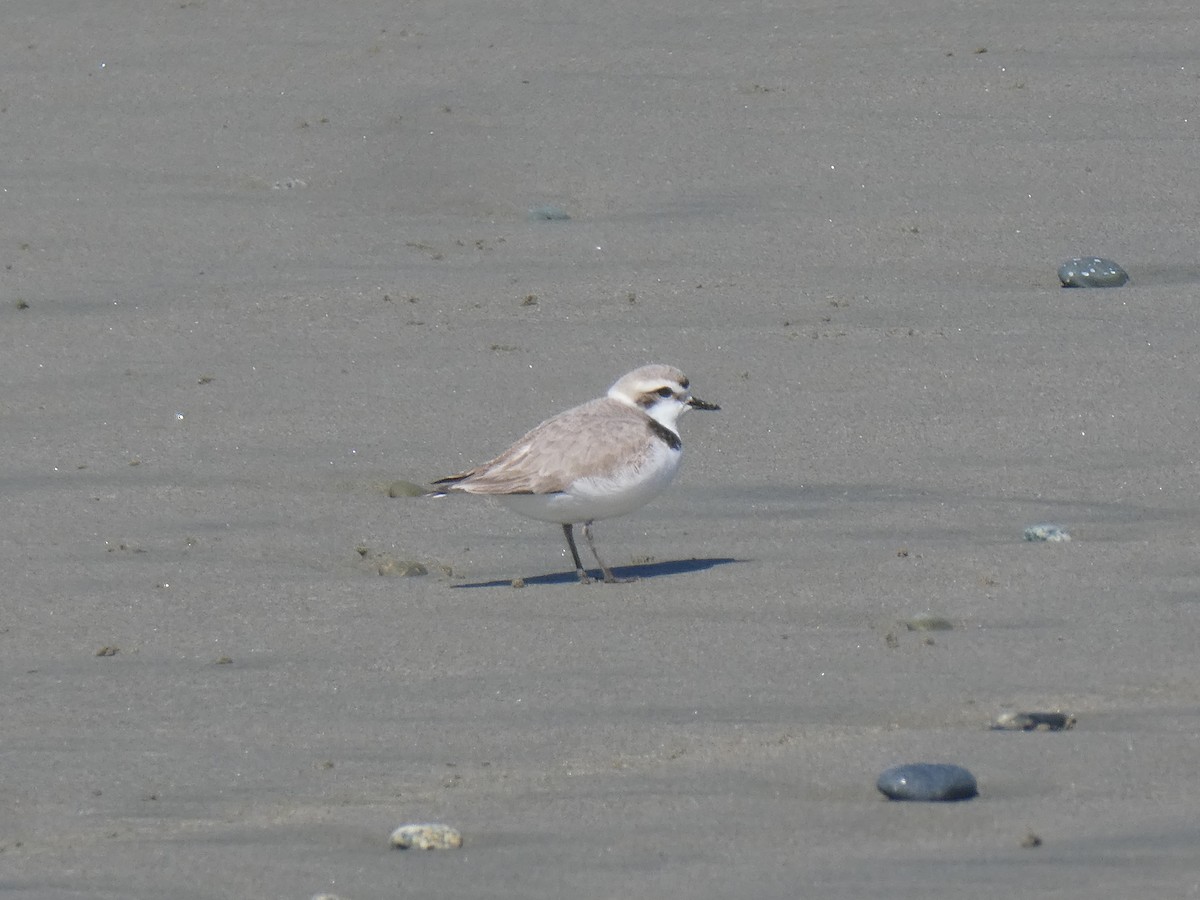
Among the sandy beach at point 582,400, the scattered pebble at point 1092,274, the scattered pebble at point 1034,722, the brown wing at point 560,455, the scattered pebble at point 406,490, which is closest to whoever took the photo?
the sandy beach at point 582,400

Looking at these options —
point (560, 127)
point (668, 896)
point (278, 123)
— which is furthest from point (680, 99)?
point (668, 896)

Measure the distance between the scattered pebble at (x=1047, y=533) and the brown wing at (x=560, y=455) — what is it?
43.7 inches

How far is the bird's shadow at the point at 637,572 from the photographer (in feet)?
18.5

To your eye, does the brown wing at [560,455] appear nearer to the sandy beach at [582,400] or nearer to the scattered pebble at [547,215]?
the sandy beach at [582,400]

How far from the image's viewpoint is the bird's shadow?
222 inches

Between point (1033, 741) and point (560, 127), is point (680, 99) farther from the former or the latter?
point (1033, 741)

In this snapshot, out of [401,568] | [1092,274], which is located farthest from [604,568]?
[1092,274]

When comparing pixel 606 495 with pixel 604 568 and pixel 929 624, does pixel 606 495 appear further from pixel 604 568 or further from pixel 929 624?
pixel 929 624

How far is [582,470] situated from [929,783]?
2.16 meters

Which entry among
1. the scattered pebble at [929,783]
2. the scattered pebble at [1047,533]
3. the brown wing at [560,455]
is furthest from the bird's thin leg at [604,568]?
the scattered pebble at [929,783]

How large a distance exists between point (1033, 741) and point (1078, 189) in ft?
14.5

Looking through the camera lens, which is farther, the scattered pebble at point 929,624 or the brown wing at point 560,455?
the brown wing at point 560,455

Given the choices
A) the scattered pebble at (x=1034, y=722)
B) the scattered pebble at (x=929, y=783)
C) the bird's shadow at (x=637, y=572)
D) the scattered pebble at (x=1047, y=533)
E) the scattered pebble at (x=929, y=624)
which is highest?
the scattered pebble at (x=929, y=783)

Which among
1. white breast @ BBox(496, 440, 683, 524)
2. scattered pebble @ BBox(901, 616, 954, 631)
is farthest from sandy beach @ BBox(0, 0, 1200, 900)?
white breast @ BBox(496, 440, 683, 524)
